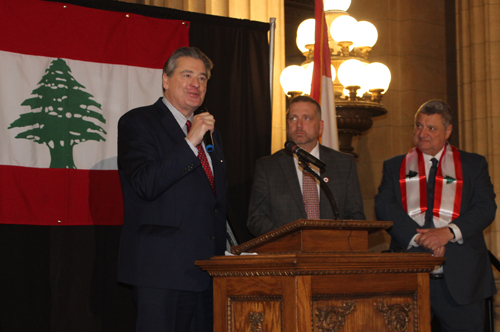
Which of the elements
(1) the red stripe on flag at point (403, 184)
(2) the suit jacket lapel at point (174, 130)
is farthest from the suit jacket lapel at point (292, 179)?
(2) the suit jacket lapel at point (174, 130)

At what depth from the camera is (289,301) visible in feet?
6.22

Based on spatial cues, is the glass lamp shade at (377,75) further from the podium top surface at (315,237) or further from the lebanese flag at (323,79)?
the podium top surface at (315,237)

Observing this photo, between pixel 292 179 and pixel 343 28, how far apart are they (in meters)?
2.73

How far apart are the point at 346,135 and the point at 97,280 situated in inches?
129

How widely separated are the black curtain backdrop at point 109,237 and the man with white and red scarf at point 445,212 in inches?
35.8

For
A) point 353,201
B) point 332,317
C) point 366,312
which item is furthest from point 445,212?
point 332,317

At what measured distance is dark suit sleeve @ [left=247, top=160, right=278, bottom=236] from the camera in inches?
115

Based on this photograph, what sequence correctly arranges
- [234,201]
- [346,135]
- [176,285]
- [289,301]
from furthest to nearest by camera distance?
[346,135] < [234,201] < [176,285] < [289,301]

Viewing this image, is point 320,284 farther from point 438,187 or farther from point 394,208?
point 438,187

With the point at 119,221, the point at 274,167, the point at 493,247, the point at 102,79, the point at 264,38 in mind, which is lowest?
the point at 493,247

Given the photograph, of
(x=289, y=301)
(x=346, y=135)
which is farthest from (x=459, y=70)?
(x=289, y=301)

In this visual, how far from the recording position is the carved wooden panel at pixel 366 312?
75.3 inches

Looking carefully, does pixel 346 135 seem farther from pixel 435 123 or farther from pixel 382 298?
pixel 382 298

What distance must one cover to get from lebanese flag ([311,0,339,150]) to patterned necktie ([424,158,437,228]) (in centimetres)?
112
